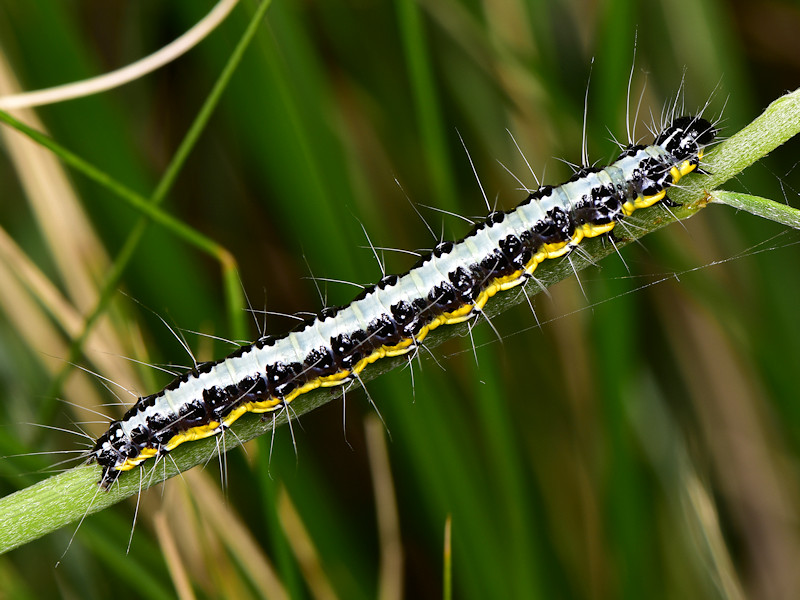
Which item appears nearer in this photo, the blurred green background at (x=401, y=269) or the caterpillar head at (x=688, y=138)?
the caterpillar head at (x=688, y=138)

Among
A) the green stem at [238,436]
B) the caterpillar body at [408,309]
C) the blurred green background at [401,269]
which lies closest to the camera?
the green stem at [238,436]

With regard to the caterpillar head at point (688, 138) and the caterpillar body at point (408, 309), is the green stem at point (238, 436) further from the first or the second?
the caterpillar head at point (688, 138)

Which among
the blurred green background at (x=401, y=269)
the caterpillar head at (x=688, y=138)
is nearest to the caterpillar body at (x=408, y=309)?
the caterpillar head at (x=688, y=138)

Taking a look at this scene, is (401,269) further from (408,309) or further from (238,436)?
(238,436)

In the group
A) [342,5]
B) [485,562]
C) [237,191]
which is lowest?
[485,562]

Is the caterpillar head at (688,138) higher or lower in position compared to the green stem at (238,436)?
higher

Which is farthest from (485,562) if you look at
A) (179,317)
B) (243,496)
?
Result: (179,317)

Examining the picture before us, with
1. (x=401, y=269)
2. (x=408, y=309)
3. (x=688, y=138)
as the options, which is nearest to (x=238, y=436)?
(x=408, y=309)

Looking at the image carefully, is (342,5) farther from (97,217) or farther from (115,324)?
(115,324)
